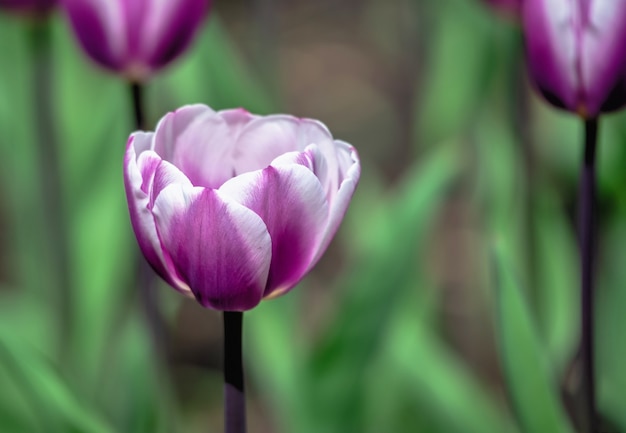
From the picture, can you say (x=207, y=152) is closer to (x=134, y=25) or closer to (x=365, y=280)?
(x=134, y=25)

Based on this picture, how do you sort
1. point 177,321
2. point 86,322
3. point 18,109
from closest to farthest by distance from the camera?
point 86,322 → point 18,109 → point 177,321

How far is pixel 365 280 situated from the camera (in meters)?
1.03

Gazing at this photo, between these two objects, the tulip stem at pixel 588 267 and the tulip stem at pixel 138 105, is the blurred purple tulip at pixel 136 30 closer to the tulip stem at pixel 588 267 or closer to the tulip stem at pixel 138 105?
the tulip stem at pixel 138 105

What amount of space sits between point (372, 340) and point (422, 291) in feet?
1.18

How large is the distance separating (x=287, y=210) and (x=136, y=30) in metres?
0.32

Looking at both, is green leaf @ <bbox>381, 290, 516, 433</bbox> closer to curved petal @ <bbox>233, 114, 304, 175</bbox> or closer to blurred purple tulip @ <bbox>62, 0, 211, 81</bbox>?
blurred purple tulip @ <bbox>62, 0, 211, 81</bbox>

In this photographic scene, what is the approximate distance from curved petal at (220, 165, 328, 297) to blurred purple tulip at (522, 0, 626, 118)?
20cm

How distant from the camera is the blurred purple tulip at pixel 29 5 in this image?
3.71 feet

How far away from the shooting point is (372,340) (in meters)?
1.00

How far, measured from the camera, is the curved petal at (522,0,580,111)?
0.66m

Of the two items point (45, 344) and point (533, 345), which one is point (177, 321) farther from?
point (533, 345)

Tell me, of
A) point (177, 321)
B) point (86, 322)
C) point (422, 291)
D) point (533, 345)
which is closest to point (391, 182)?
point (177, 321)

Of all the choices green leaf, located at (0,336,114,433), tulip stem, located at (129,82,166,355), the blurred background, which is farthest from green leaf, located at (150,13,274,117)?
green leaf, located at (0,336,114,433)

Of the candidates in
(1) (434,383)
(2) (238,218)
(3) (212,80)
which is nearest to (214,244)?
(2) (238,218)
